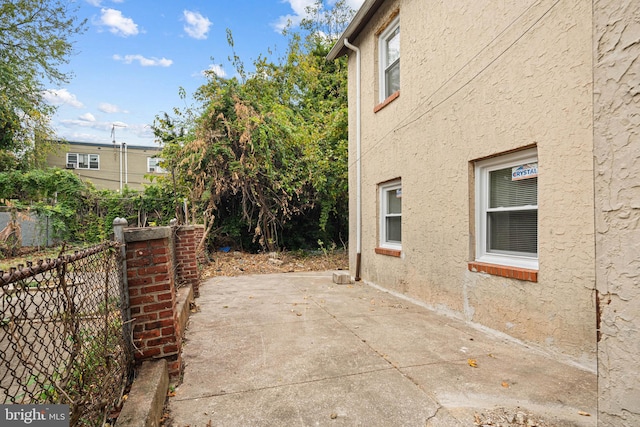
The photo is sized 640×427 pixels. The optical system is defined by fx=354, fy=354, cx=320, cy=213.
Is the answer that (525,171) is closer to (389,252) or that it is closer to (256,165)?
(389,252)

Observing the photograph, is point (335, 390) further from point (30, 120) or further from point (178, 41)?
point (30, 120)

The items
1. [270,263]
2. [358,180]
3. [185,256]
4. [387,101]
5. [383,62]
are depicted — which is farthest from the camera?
[270,263]

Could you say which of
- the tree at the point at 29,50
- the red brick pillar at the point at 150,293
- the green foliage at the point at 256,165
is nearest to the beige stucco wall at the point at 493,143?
the red brick pillar at the point at 150,293

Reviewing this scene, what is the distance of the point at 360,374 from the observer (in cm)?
289

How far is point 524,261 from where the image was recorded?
3715mm

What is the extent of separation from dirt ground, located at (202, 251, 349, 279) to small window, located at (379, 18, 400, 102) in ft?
17.6

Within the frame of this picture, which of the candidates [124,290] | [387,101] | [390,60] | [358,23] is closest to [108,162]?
[358,23]

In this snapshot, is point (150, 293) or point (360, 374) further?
point (360, 374)

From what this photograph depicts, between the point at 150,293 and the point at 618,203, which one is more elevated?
the point at 618,203

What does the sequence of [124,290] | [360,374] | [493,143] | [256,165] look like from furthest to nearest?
[256,165], [493,143], [360,374], [124,290]

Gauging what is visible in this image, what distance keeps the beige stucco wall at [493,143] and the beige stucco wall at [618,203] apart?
6.22 feet

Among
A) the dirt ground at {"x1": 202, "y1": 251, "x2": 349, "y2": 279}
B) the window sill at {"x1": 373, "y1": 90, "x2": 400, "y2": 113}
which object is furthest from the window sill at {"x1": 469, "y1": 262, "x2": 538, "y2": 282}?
the dirt ground at {"x1": 202, "y1": 251, "x2": 349, "y2": 279}

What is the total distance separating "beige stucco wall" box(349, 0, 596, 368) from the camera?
3.04 meters

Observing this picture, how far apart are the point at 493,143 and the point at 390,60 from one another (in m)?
3.33
